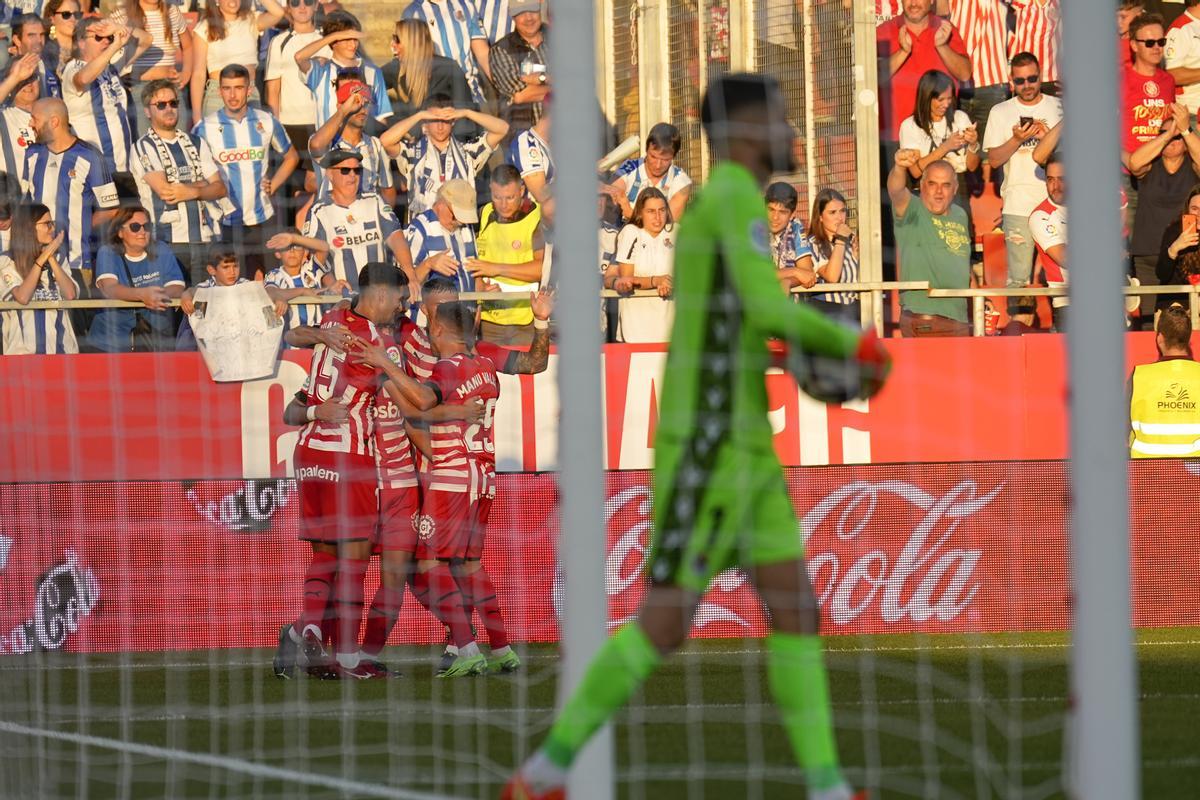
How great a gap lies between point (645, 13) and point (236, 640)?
484 cm

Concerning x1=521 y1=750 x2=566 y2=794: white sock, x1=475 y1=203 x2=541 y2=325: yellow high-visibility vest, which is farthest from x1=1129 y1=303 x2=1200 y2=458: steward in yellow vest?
x1=521 y1=750 x2=566 y2=794: white sock

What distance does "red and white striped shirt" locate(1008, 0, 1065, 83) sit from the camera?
1176 cm

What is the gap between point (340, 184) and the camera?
7.94m

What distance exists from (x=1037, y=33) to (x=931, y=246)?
1.92m

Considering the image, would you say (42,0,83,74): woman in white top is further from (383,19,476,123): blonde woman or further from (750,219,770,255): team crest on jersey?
(750,219,770,255): team crest on jersey

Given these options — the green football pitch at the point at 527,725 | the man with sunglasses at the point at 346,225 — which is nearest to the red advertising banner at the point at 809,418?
the green football pitch at the point at 527,725

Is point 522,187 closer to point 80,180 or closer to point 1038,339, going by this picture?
point 80,180

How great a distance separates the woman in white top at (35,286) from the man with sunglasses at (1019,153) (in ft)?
16.8

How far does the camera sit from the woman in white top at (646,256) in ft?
35.3

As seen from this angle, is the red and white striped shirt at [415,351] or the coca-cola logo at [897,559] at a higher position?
the red and white striped shirt at [415,351]

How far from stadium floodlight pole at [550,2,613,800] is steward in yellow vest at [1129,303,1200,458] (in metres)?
7.68

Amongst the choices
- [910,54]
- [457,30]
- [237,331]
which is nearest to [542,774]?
[237,331]

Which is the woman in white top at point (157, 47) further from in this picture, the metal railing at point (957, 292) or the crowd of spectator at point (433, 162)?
the metal railing at point (957, 292)

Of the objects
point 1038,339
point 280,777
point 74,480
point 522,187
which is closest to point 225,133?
point 522,187
